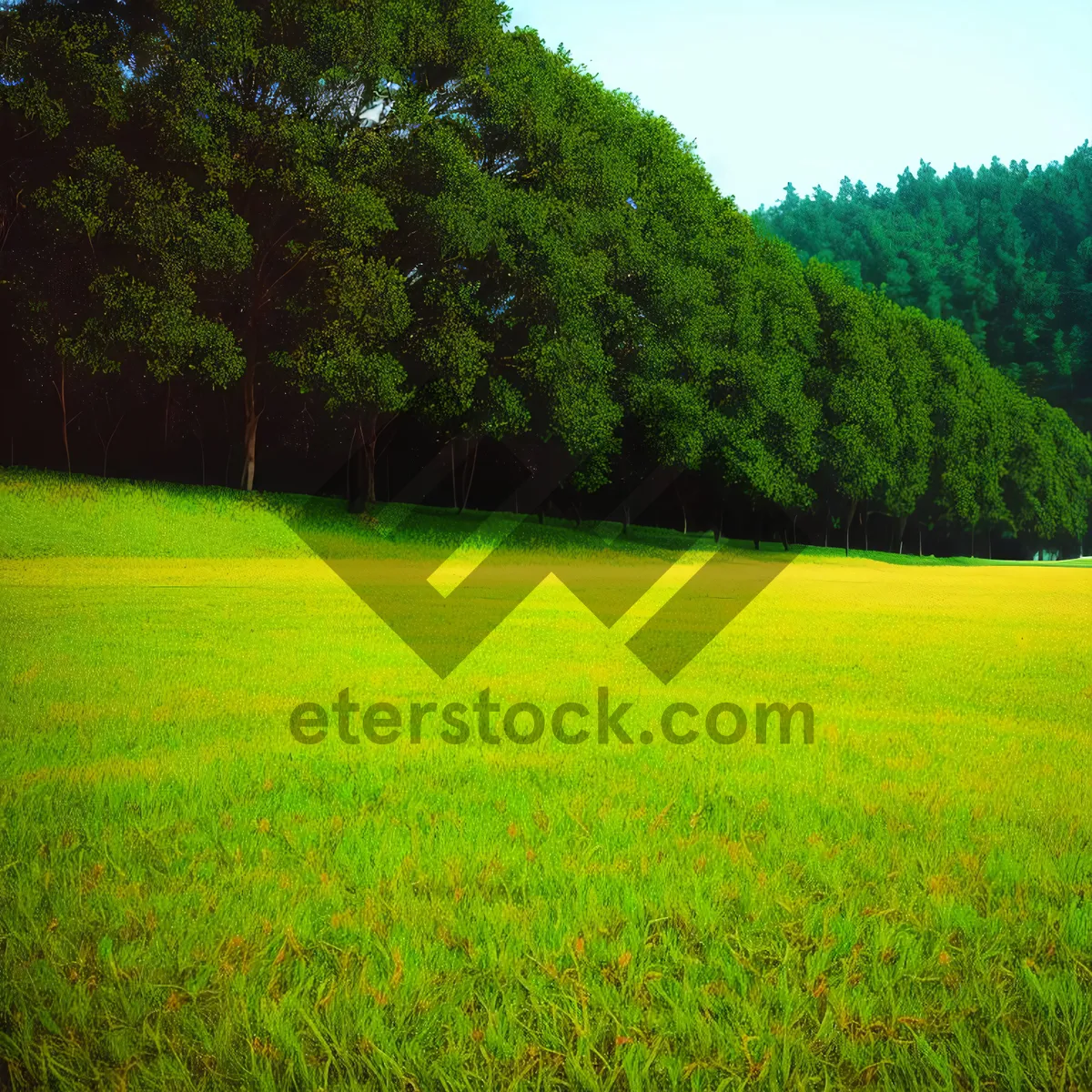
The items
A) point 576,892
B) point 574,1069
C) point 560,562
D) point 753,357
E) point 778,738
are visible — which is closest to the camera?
point 574,1069

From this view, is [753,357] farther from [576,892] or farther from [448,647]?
[576,892]

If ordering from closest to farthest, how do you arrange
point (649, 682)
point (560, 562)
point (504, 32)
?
point (649, 682) → point (560, 562) → point (504, 32)

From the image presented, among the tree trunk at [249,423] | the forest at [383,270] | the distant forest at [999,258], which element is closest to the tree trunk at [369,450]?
the forest at [383,270]

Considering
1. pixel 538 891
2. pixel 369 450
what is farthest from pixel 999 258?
pixel 538 891

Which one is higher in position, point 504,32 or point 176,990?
point 504,32

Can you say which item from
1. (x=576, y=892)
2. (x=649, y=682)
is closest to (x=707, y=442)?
(x=649, y=682)

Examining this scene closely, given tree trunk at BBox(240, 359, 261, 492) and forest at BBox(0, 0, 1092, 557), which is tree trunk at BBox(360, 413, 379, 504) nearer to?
forest at BBox(0, 0, 1092, 557)

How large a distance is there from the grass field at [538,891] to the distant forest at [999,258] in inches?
2986

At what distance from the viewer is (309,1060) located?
2523 millimetres

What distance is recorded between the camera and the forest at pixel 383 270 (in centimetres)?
2583

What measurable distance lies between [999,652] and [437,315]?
21.7 m

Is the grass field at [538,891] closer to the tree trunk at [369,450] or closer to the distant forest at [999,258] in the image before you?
the tree trunk at [369,450]

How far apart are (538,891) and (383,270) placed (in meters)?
26.0

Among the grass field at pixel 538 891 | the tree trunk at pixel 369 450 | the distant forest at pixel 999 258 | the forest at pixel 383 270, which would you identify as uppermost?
the distant forest at pixel 999 258
